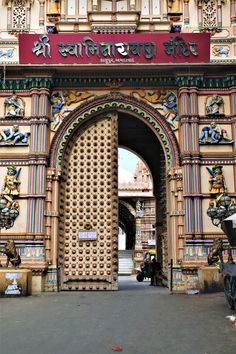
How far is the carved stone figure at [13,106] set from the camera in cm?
1349

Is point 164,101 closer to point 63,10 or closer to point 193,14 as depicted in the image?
point 193,14

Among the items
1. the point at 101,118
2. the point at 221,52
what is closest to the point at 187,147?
the point at 101,118

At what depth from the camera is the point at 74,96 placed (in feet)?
45.4

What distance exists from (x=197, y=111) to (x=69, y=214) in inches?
198

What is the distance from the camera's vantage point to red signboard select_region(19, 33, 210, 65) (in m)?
13.3

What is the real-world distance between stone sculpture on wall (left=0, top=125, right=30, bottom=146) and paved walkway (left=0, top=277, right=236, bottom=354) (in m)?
4.92

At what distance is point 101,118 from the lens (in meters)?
14.2

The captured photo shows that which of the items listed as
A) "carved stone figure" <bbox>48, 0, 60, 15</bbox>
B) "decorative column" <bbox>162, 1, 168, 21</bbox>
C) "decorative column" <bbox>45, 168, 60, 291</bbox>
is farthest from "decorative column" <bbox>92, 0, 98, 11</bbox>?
"decorative column" <bbox>45, 168, 60, 291</bbox>

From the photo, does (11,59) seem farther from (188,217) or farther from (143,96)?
(188,217)

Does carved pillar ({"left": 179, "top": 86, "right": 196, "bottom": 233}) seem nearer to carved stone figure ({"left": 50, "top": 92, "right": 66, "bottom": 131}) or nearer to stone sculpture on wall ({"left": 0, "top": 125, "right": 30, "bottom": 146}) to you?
carved stone figure ({"left": 50, "top": 92, "right": 66, "bottom": 131})

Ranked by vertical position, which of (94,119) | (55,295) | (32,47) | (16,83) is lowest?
(55,295)

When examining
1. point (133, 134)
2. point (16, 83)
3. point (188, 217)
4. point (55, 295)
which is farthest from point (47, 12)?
point (55, 295)

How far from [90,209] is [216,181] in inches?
153

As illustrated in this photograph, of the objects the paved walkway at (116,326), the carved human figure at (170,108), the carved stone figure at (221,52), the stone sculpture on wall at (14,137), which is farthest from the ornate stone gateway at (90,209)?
the carved stone figure at (221,52)
